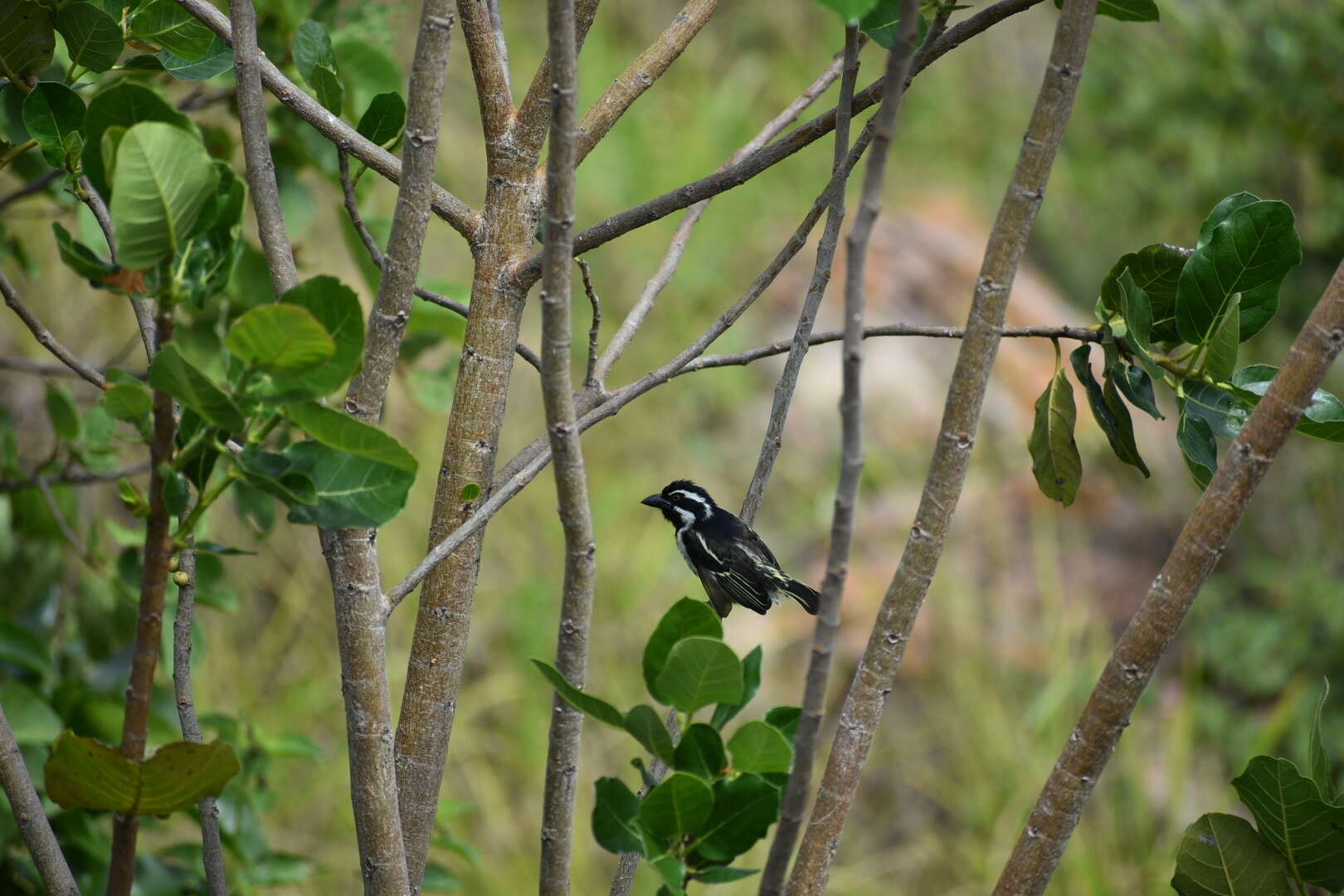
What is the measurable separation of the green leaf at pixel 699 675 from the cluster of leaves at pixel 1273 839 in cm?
52

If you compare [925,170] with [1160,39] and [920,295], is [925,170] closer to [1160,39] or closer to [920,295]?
[920,295]

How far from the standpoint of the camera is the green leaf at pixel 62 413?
6.45 feet

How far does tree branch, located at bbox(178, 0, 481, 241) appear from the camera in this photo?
1183 millimetres

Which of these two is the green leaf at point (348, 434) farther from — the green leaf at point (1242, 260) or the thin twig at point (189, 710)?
the green leaf at point (1242, 260)

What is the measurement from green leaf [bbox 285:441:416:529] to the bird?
1.19 meters

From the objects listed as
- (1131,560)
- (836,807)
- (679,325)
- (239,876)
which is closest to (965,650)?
(1131,560)

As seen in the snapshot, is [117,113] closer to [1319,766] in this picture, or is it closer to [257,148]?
[257,148]

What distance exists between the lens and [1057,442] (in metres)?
1.28

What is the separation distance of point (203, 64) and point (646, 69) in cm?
51

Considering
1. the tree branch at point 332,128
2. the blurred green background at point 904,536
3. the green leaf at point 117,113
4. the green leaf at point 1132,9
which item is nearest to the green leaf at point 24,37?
the tree branch at point 332,128

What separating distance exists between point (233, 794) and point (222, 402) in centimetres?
139

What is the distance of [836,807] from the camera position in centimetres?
107

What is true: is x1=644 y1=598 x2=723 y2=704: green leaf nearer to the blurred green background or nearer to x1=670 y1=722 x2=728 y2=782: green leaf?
x1=670 y1=722 x2=728 y2=782: green leaf

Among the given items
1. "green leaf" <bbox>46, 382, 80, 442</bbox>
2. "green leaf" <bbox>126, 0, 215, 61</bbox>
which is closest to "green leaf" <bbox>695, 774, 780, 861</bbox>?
"green leaf" <bbox>126, 0, 215, 61</bbox>
